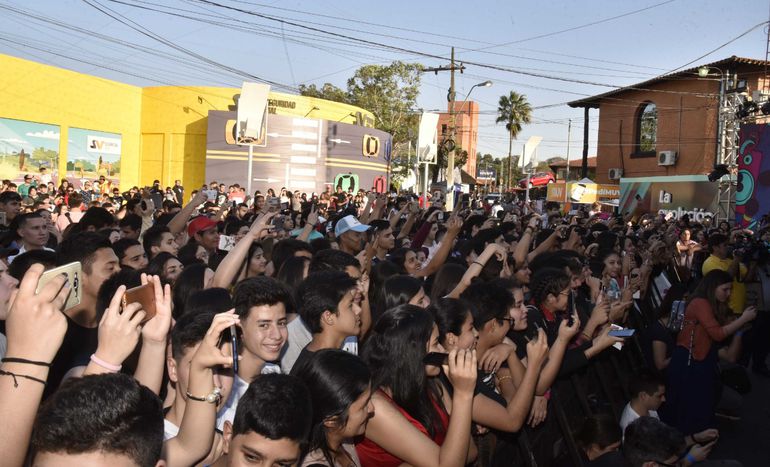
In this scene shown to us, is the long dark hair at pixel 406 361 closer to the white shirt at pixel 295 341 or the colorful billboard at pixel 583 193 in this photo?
the white shirt at pixel 295 341

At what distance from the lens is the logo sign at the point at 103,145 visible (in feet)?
95.8

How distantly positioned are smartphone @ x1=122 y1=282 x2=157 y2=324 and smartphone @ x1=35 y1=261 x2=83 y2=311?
210 mm

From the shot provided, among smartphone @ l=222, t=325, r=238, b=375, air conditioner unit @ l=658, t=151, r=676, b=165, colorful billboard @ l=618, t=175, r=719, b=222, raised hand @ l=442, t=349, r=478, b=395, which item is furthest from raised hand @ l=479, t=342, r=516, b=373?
air conditioner unit @ l=658, t=151, r=676, b=165

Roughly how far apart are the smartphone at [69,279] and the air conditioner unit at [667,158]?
34.4 meters

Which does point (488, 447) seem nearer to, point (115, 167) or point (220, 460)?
point (220, 460)

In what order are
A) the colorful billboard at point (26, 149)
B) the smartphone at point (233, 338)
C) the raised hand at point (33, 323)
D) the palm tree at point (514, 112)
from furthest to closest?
1. the palm tree at point (514, 112)
2. the colorful billboard at point (26, 149)
3. the smartphone at point (233, 338)
4. the raised hand at point (33, 323)

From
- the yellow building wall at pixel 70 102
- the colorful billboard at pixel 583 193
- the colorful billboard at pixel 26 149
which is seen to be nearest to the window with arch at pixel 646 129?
the colorful billboard at pixel 583 193

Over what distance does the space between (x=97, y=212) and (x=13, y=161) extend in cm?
2000

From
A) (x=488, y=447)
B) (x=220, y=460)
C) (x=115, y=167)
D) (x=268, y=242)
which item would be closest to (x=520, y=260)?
(x=268, y=242)

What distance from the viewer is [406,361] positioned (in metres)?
3.30

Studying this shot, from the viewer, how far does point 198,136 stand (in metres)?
32.5

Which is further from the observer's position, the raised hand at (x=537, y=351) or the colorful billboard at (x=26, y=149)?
the colorful billboard at (x=26, y=149)

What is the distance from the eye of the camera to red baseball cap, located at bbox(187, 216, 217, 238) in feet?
25.1

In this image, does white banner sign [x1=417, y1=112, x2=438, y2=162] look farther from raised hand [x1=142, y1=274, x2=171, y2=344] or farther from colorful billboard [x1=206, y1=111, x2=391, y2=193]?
raised hand [x1=142, y1=274, x2=171, y2=344]
